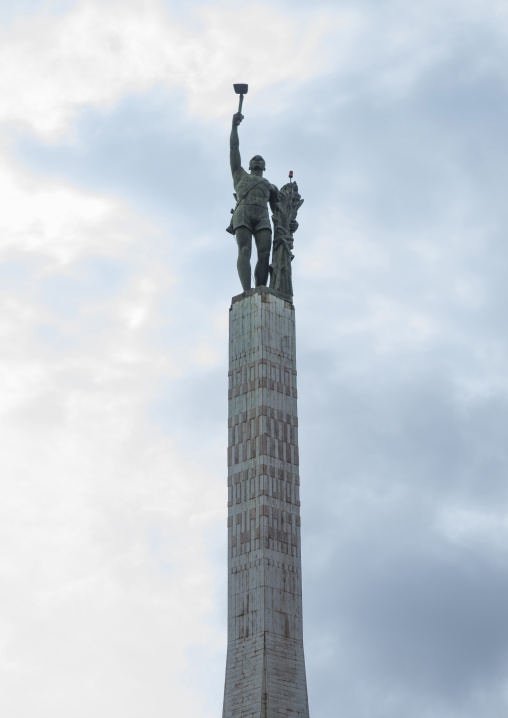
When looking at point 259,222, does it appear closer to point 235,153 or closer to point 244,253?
point 244,253

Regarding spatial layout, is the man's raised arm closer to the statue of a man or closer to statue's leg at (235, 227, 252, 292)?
the statue of a man

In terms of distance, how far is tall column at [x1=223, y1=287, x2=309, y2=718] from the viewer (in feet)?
163

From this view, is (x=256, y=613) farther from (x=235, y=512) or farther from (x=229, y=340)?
(x=229, y=340)

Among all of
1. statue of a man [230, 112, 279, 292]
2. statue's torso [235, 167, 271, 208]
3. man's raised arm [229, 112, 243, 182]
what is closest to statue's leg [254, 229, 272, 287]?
statue of a man [230, 112, 279, 292]

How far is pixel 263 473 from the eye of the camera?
51.7 meters

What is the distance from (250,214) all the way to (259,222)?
39 cm

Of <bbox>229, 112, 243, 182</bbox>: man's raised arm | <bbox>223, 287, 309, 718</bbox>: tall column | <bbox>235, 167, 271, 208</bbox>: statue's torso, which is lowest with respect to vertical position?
<bbox>223, 287, 309, 718</bbox>: tall column

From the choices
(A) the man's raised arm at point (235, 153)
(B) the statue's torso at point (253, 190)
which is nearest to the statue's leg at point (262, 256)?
(B) the statue's torso at point (253, 190)

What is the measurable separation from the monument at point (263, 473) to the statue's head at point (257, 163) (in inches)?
1.3

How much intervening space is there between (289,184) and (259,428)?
931 cm

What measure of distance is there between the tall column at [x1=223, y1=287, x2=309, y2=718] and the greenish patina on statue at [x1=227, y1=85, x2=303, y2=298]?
1.23m

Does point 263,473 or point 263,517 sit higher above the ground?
point 263,473

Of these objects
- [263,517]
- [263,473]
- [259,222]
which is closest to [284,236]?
[259,222]

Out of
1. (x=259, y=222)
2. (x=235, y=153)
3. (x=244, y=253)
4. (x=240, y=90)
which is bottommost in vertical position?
(x=244, y=253)
